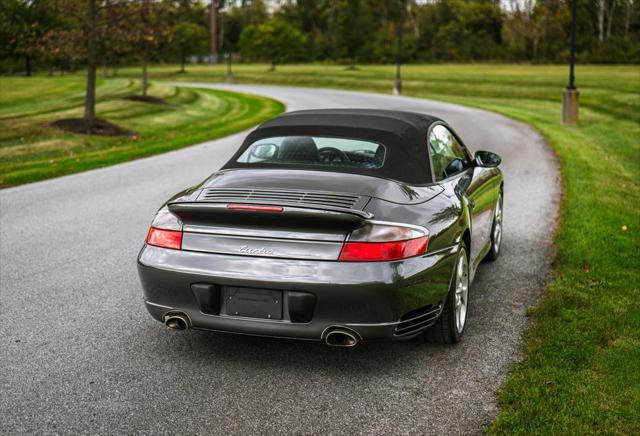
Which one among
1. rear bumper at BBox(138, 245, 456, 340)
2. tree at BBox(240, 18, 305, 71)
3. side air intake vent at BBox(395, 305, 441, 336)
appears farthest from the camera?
tree at BBox(240, 18, 305, 71)

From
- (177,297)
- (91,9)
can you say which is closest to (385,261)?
(177,297)

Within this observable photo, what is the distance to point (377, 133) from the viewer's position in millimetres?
5117

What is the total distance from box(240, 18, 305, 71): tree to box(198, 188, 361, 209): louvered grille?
72.5m

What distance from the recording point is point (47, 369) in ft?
14.3

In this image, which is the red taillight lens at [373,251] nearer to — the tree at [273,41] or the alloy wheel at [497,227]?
the alloy wheel at [497,227]

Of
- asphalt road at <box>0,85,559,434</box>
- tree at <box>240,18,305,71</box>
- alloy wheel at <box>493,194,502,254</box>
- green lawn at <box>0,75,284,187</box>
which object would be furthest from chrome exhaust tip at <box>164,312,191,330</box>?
tree at <box>240,18,305,71</box>

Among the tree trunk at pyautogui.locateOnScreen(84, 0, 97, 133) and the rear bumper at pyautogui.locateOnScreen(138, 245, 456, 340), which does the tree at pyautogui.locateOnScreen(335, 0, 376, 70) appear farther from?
the rear bumper at pyautogui.locateOnScreen(138, 245, 456, 340)

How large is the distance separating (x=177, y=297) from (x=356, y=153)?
1670 millimetres

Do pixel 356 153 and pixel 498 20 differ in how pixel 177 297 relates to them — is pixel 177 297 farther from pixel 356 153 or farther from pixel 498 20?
pixel 498 20

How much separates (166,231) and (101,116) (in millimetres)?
19964

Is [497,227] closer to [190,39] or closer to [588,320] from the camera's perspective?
[588,320]

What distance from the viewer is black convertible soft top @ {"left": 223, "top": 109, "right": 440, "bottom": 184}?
4848 mm

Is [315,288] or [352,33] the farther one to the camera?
[352,33]

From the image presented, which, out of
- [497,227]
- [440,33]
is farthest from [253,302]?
[440,33]
